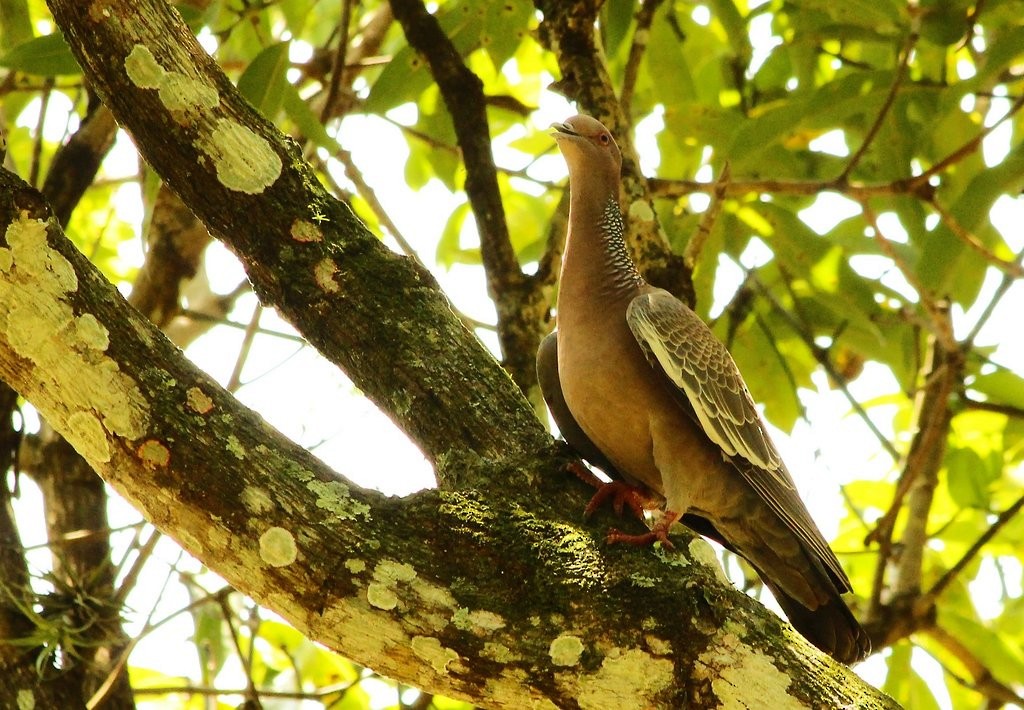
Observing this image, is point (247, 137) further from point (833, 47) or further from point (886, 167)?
point (833, 47)

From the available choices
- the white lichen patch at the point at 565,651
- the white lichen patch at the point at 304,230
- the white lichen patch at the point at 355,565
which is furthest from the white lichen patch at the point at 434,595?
the white lichen patch at the point at 304,230

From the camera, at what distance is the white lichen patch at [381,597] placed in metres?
2.24

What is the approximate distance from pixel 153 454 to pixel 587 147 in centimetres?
205

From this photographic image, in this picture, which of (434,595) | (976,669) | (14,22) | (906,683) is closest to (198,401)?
(434,595)

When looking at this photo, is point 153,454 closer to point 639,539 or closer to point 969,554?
point 639,539

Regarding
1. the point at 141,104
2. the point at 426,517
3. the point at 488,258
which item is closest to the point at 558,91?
the point at 488,258

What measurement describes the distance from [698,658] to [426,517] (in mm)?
637

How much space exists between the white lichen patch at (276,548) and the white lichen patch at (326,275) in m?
0.81

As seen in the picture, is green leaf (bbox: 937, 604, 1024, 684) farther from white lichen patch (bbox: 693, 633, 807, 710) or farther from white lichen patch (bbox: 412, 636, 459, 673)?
white lichen patch (bbox: 412, 636, 459, 673)

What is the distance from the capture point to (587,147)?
12.6 ft

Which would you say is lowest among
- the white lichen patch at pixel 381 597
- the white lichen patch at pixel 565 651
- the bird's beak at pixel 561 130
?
the white lichen patch at pixel 565 651

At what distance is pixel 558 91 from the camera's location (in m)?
4.16

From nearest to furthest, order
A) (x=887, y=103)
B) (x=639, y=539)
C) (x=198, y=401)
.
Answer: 1. (x=198, y=401)
2. (x=639, y=539)
3. (x=887, y=103)

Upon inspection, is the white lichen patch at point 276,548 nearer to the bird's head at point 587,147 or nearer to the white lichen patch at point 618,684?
the white lichen patch at point 618,684
